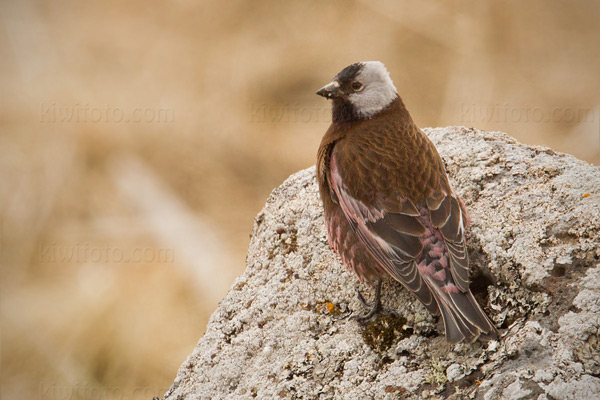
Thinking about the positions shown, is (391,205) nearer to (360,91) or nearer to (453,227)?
(453,227)

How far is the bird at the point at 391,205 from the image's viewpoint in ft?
Answer: 9.95

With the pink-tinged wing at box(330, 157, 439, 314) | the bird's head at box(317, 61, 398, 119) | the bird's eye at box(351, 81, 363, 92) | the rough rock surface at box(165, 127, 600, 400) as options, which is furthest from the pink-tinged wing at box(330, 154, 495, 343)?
the bird's eye at box(351, 81, 363, 92)

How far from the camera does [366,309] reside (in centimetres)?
345

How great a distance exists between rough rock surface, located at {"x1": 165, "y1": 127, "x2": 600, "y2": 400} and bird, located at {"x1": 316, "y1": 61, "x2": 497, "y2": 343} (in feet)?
0.51

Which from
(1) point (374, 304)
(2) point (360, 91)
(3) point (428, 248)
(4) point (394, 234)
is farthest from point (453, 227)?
(2) point (360, 91)

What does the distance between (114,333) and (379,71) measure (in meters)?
3.81

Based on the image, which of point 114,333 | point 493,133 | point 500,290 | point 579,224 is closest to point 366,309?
point 500,290

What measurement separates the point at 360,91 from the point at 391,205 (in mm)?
1018

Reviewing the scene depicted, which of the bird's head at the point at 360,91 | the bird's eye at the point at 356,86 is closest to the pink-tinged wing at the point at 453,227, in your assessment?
the bird's head at the point at 360,91

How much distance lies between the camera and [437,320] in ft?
10.3

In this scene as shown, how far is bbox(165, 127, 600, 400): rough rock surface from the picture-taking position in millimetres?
2600

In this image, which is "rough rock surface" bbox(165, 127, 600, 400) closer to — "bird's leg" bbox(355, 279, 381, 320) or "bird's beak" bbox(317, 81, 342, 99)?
"bird's leg" bbox(355, 279, 381, 320)

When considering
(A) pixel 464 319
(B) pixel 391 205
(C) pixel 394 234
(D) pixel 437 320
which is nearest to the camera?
(A) pixel 464 319

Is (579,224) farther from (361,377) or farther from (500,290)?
(361,377)
